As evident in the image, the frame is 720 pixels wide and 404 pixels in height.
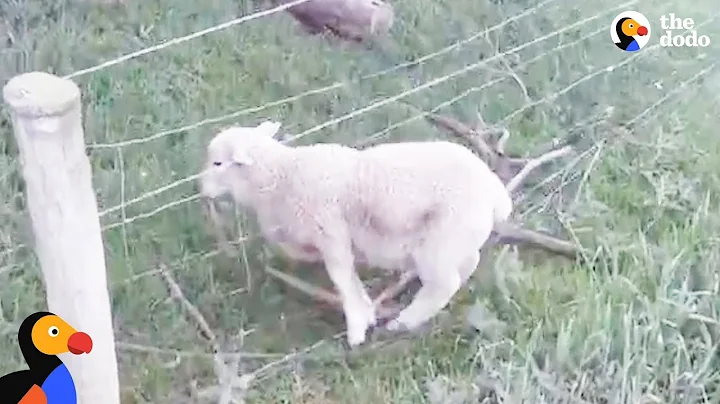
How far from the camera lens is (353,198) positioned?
843mm

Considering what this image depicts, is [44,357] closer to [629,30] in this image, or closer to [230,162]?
[230,162]

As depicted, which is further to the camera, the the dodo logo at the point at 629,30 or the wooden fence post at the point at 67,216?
the the dodo logo at the point at 629,30

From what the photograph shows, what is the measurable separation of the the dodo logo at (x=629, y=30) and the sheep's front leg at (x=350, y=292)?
307 millimetres

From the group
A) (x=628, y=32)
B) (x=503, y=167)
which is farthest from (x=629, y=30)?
(x=503, y=167)

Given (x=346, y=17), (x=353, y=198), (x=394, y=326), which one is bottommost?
(x=394, y=326)

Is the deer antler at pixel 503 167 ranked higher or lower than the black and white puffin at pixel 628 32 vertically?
lower

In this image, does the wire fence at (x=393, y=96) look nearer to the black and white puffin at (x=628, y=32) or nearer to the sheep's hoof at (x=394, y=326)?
the black and white puffin at (x=628, y=32)

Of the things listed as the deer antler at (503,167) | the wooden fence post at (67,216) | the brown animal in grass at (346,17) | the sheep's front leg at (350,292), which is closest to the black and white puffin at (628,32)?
the deer antler at (503,167)

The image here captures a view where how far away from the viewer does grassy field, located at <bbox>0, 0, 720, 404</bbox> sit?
824mm

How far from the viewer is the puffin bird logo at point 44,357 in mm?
805

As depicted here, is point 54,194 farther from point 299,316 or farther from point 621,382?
point 621,382

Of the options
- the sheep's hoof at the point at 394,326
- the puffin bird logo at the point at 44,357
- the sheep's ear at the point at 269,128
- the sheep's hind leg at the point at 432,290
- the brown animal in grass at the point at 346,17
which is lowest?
the sheep's hoof at the point at 394,326

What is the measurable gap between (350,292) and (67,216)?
0.24 meters

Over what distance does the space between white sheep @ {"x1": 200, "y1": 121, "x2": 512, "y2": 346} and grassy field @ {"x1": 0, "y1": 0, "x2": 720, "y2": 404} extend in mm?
18
